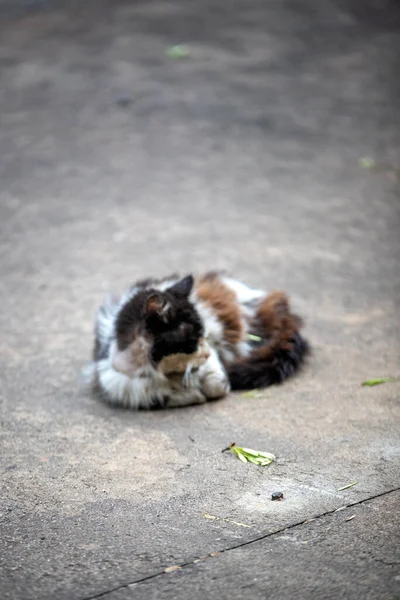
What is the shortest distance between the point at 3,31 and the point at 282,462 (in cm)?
940

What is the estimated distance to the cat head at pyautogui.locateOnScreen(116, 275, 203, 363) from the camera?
4.57 m

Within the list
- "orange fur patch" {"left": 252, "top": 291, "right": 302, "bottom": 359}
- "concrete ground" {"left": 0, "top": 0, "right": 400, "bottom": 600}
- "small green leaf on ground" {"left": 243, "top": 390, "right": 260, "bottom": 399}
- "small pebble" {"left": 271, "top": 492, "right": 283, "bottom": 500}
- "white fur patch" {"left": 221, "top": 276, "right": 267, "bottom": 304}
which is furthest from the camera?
"white fur patch" {"left": 221, "top": 276, "right": 267, "bottom": 304}

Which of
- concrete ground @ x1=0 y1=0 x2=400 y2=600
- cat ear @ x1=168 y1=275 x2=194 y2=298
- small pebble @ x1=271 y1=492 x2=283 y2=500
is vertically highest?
cat ear @ x1=168 y1=275 x2=194 y2=298

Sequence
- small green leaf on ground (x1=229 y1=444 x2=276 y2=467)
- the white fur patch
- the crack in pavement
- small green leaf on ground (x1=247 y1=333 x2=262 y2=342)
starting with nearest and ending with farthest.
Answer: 1. the crack in pavement
2. small green leaf on ground (x1=229 y1=444 x2=276 y2=467)
3. small green leaf on ground (x1=247 y1=333 x2=262 y2=342)
4. the white fur patch

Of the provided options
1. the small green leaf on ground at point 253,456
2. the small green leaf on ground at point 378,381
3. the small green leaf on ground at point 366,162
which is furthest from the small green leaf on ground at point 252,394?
A: the small green leaf on ground at point 366,162

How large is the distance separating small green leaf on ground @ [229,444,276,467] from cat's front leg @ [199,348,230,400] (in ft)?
2.37

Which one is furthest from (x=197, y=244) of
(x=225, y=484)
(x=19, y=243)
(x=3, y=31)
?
(x=3, y=31)

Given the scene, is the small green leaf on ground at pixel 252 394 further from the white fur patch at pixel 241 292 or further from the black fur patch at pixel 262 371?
the white fur patch at pixel 241 292

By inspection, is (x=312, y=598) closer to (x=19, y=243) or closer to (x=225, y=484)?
(x=225, y=484)

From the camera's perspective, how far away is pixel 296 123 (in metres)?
9.23

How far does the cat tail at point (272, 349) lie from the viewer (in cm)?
477

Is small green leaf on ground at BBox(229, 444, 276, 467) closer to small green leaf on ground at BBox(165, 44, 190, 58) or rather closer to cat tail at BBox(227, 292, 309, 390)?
cat tail at BBox(227, 292, 309, 390)

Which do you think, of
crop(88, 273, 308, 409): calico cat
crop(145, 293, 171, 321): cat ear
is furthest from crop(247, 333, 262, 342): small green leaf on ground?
crop(145, 293, 171, 321): cat ear

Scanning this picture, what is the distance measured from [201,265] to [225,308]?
1672 mm
